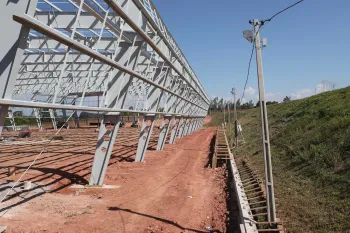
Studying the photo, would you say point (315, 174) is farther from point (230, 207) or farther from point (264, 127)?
point (264, 127)

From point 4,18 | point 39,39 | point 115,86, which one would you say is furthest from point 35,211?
point 39,39

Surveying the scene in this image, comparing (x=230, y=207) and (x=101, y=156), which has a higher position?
(x=101, y=156)

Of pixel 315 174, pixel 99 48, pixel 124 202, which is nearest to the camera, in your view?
pixel 315 174

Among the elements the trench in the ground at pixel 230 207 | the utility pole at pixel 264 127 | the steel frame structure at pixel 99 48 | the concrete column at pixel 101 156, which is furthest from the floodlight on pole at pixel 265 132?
the concrete column at pixel 101 156

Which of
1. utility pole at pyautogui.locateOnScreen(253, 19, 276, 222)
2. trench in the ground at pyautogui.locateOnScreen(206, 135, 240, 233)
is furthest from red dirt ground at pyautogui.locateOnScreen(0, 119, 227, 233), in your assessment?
utility pole at pyautogui.locateOnScreen(253, 19, 276, 222)

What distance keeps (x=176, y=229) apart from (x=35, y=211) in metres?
3.99

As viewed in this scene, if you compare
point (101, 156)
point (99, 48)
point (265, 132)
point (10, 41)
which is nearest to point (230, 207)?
point (265, 132)

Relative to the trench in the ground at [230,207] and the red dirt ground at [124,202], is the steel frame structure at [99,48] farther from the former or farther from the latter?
the trench in the ground at [230,207]

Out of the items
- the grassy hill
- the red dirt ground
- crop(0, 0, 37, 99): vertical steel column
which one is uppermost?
crop(0, 0, 37, 99): vertical steel column

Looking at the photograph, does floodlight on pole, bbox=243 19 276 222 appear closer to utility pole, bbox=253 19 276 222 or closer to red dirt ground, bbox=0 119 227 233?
utility pole, bbox=253 19 276 222

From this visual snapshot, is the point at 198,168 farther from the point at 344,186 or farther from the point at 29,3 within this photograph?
the point at 29,3

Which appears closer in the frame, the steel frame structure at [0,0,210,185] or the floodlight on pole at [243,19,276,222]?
the steel frame structure at [0,0,210,185]

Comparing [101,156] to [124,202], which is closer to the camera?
[124,202]

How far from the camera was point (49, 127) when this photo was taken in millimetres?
48094
